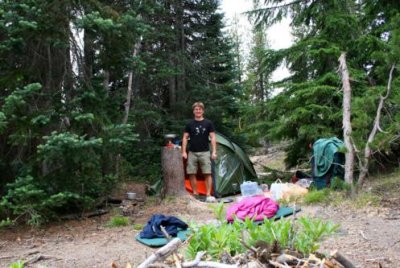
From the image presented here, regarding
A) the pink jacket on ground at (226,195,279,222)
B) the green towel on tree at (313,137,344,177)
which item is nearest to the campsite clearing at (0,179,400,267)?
the pink jacket on ground at (226,195,279,222)

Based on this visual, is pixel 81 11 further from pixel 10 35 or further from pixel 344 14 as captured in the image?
pixel 344 14

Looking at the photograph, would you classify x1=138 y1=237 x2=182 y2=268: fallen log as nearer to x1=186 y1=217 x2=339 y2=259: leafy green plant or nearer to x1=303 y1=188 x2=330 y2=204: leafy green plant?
x1=186 y1=217 x2=339 y2=259: leafy green plant

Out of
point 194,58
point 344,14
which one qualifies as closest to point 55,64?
point 344,14

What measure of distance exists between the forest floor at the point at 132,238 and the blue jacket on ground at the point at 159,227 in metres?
0.21

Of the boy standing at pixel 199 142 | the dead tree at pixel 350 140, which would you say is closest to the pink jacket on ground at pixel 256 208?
the dead tree at pixel 350 140

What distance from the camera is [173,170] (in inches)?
319

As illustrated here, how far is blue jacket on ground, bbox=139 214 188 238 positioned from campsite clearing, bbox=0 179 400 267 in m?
0.20

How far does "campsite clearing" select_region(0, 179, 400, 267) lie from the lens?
480 centimetres

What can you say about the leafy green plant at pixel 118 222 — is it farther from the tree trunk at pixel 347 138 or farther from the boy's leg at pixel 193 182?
the tree trunk at pixel 347 138

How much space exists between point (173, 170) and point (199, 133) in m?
0.90

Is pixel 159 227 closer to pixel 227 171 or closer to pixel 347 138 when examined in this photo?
pixel 347 138

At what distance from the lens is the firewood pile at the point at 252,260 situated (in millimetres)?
2871

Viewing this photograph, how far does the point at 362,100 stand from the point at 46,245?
17.5 ft

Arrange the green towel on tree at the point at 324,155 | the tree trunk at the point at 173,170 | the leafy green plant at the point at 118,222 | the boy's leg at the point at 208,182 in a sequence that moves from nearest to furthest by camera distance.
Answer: the leafy green plant at the point at 118,222 < the tree trunk at the point at 173,170 < the green towel on tree at the point at 324,155 < the boy's leg at the point at 208,182
